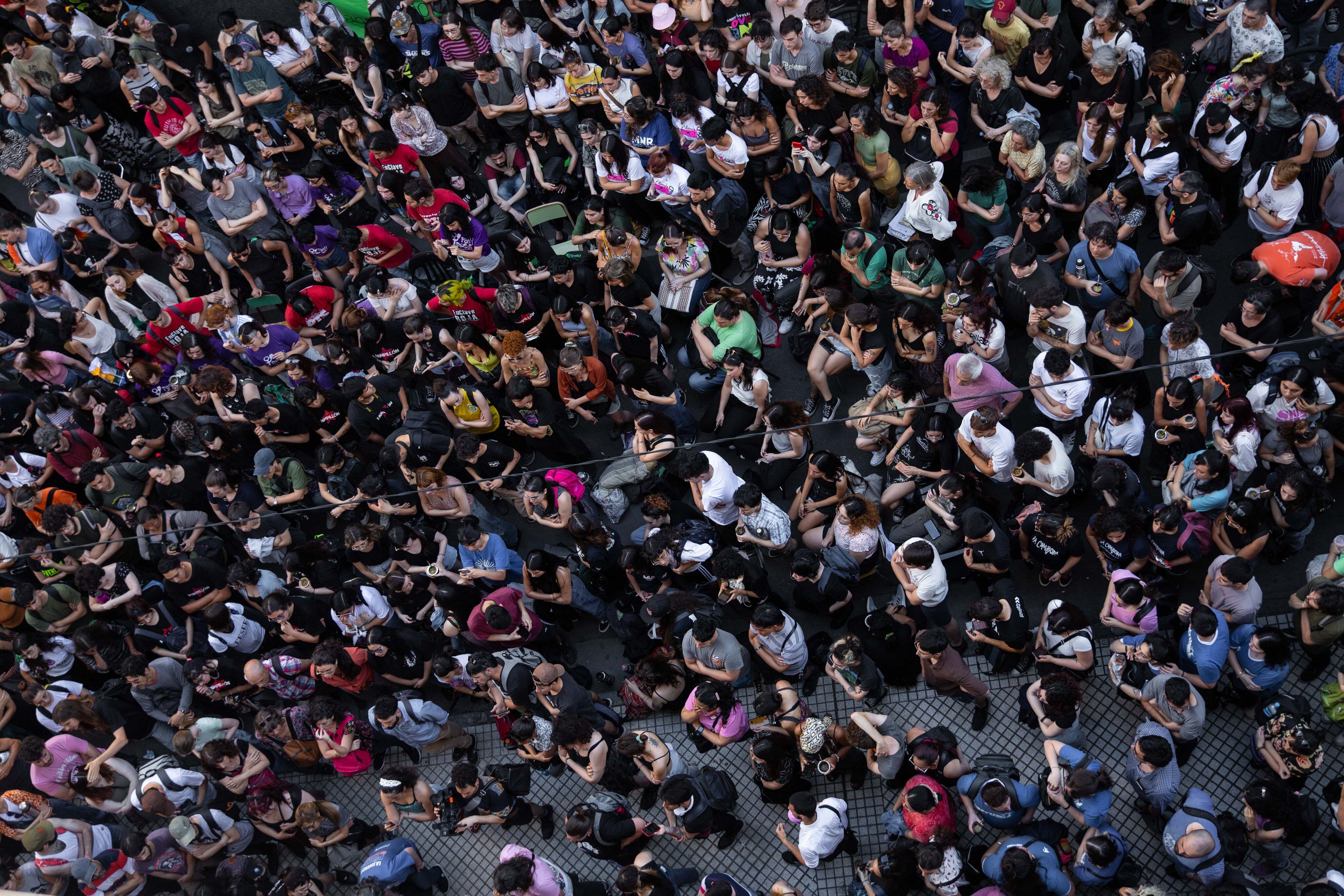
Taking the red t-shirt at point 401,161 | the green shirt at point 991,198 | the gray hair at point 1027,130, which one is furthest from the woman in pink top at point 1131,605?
the red t-shirt at point 401,161

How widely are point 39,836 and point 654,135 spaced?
6666mm

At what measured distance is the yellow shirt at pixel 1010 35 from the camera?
8.91 meters

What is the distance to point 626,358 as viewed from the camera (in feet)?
27.9

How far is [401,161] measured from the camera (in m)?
9.84

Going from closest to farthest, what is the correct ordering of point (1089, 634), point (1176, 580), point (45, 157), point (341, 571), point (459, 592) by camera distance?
point (1089, 634) → point (1176, 580) → point (459, 592) → point (341, 571) → point (45, 157)

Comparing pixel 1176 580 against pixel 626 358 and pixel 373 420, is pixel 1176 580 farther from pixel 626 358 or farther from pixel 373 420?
pixel 373 420

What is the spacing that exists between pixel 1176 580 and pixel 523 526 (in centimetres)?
487

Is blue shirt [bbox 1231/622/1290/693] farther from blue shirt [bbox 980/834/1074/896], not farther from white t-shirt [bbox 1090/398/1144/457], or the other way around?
blue shirt [bbox 980/834/1074/896]

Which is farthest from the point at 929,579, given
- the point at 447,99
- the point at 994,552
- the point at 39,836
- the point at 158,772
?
the point at 447,99

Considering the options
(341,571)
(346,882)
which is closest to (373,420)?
(341,571)

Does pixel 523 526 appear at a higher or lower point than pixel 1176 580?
lower

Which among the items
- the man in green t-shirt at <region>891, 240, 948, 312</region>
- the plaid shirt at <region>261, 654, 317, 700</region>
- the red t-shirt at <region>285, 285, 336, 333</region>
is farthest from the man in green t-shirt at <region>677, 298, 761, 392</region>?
the plaid shirt at <region>261, 654, 317, 700</region>

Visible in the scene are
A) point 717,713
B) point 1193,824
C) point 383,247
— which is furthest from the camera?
point 383,247

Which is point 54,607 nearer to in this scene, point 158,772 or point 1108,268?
point 158,772
